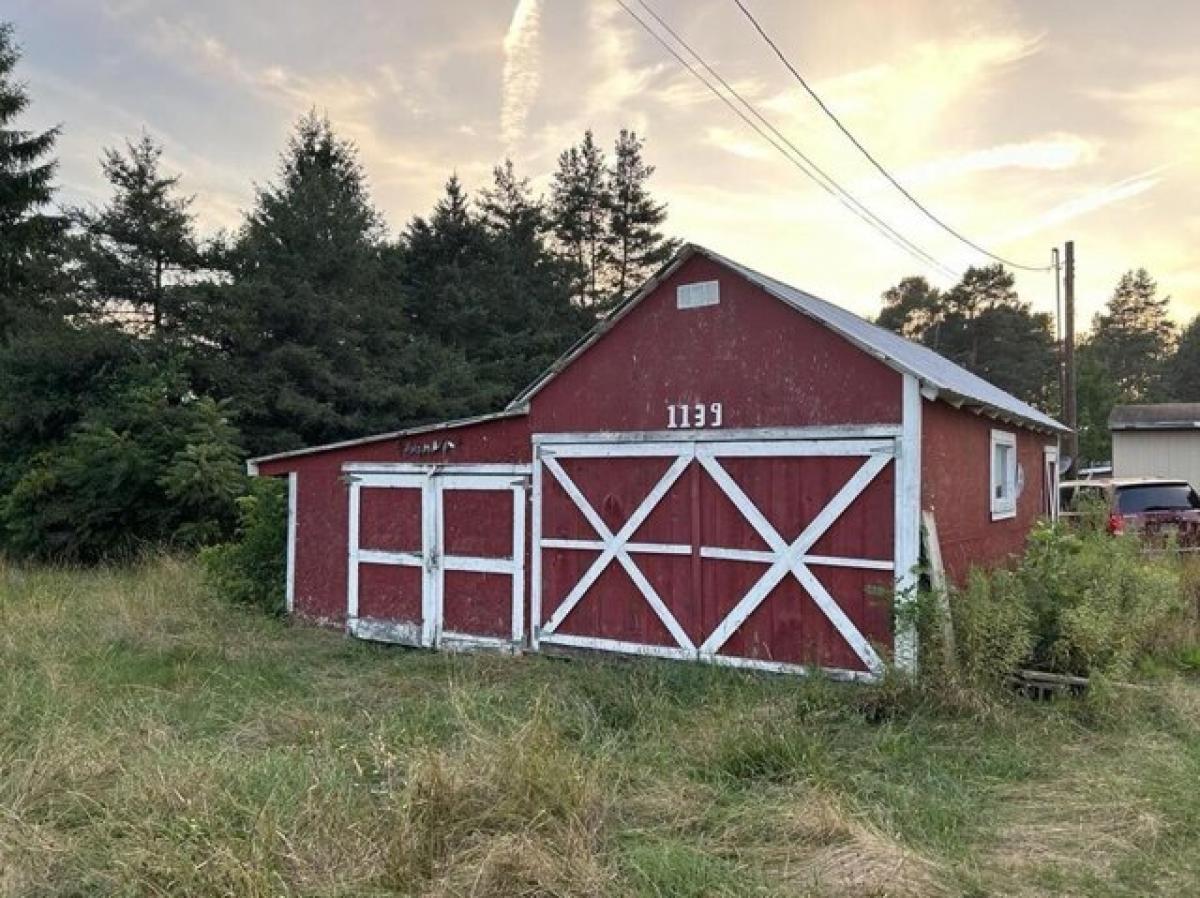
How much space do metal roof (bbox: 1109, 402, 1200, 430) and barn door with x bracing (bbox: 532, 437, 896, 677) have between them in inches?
788

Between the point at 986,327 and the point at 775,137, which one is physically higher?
the point at 986,327

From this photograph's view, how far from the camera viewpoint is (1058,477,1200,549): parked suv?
11539 mm

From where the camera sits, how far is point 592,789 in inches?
155

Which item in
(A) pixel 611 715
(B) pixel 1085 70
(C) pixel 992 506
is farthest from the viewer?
(B) pixel 1085 70

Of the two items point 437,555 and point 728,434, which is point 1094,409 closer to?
point 728,434

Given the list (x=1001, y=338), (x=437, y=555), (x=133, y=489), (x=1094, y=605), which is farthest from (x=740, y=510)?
(x=1001, y=338)

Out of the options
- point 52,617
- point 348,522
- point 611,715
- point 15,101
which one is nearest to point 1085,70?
point 611,715

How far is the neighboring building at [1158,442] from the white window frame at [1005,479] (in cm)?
1646

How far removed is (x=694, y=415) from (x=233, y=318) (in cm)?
1478

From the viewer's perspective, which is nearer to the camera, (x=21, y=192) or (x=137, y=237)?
(x=137, y=237)

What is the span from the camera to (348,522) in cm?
966

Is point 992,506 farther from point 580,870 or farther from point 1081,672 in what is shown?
point 580,870

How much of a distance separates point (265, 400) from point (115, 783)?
16.2 metres

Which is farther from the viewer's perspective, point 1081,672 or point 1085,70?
point 1085,70
